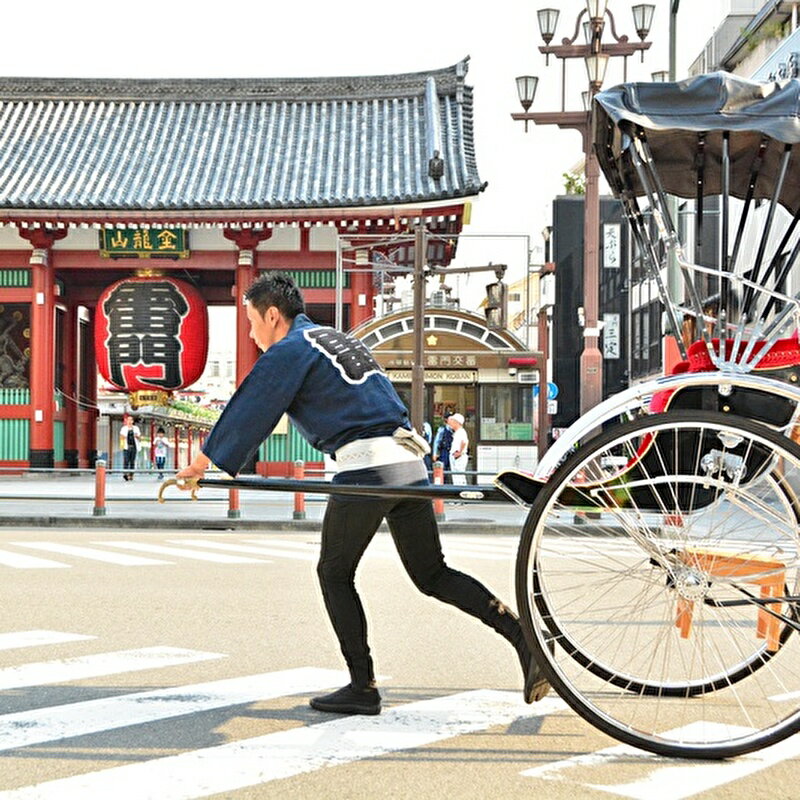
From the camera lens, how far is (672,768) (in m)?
3.73

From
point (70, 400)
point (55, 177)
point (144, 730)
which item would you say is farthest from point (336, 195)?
point (144, 730)

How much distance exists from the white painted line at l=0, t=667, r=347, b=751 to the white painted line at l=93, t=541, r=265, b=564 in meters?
5.54

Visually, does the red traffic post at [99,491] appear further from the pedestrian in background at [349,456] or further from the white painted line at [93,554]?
the pedestrian in background at [349,456]

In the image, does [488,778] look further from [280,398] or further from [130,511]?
[130,511]

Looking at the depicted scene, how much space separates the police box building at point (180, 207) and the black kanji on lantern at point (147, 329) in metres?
0.03

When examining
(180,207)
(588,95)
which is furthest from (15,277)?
→ (588,95)

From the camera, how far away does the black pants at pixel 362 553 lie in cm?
439

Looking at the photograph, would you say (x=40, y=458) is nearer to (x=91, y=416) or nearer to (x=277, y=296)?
(x=91, y=416)

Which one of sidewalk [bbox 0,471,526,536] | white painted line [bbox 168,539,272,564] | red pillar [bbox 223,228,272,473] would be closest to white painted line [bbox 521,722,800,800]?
white painted line [bbox 168,539,272,564]

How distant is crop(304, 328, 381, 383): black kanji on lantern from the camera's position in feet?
14.5

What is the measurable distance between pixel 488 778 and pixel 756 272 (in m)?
2.39

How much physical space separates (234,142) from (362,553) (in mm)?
23692

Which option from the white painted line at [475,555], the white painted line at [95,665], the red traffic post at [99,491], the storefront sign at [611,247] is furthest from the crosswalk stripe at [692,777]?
the storefront sign at [611,247]

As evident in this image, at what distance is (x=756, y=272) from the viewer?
4793 millimetres
